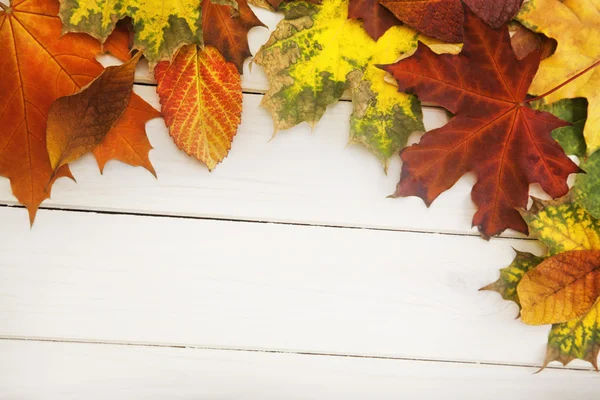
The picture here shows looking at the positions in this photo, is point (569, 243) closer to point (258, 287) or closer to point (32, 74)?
point (258, 287)

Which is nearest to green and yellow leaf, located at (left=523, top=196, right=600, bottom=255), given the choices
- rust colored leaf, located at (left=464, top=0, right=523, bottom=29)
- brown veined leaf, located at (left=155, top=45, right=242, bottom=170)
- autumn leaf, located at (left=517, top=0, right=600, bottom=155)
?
autumn leaf, located at (left=517, top=0, right=600, bottom=155)

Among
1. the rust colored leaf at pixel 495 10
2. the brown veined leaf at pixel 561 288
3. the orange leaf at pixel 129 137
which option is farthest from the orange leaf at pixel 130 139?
the brown veined leaf at pixel 561 288

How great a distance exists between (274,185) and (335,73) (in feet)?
0.55

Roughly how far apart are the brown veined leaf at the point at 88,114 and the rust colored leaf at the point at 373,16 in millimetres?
267

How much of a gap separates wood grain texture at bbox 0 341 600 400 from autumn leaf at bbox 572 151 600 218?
0.82 feet

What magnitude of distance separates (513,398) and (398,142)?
42 cm

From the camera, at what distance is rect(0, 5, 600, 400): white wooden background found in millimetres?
644

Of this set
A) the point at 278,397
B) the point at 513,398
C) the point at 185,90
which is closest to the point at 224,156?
the point at 185,90

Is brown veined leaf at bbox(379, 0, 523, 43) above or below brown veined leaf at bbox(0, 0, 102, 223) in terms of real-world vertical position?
above

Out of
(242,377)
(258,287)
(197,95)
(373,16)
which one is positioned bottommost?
(242,377)

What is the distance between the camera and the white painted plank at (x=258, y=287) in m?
0.65

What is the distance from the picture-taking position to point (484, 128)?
1.99ft

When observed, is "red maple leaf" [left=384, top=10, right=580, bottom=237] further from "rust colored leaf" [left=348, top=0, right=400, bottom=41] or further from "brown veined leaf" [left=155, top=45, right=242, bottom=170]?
"brown veined leaf" [left=155, top=45, right=242, bottom=170]

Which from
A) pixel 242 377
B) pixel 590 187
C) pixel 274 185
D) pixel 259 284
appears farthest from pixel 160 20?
pixel 590 187
